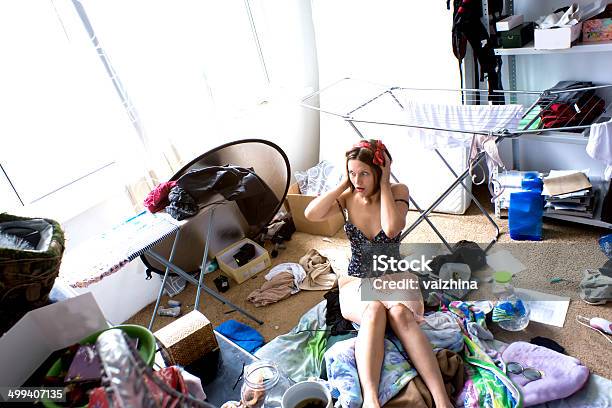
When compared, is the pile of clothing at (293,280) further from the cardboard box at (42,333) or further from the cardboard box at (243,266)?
the cardboard box at (42,333)

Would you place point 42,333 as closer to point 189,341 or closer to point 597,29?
point 189,341

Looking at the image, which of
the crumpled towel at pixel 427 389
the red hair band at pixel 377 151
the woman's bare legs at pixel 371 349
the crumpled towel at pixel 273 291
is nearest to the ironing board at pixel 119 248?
the crumpled towel at pixel 273 291

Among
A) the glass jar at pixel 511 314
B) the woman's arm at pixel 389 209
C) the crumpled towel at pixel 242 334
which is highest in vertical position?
the woman's arm at pixel 389 209

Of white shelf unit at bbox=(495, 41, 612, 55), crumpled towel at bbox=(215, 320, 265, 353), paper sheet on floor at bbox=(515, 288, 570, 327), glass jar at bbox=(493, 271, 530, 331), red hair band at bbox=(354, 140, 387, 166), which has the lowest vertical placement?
paper sheet on floor at bbox=(515, 288, 570, 327)

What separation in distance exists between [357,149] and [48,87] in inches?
59.1

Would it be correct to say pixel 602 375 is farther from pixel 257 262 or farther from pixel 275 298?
pixel 257 262

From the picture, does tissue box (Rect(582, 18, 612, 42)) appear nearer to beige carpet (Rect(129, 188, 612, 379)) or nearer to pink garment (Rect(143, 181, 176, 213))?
beige carpet (Rect(129, 188, 612, 379))

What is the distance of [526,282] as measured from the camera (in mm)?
2322

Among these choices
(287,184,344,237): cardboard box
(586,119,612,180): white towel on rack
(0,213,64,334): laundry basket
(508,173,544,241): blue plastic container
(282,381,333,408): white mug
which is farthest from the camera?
(287,184,344,237): cardboard box

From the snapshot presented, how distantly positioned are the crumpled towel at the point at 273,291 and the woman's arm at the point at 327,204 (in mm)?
672

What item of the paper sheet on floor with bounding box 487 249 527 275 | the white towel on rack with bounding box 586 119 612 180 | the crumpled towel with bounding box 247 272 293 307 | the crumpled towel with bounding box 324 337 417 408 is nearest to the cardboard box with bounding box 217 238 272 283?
the crumpled towel with bounding box 247 272 293 307

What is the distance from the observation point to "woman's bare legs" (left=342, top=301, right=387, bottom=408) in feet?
5.34

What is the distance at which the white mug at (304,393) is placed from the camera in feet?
3.70

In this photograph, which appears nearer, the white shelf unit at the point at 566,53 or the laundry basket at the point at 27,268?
the laundry basket at the point at 27,268
